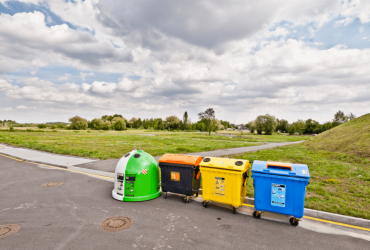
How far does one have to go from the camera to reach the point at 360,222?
4.14 meters

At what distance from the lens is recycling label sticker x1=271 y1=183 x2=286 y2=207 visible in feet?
14.1

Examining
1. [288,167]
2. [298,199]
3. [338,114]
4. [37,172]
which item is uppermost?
[338,114]

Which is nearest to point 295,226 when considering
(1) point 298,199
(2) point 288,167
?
(1) point 298,199

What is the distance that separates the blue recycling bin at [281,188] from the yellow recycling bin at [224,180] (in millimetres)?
366

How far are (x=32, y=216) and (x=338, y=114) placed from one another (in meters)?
108

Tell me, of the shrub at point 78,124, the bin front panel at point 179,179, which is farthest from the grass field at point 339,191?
the shrub at point 78,124

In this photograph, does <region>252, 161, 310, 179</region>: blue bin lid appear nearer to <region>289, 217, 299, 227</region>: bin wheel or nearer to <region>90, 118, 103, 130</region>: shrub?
<region>289, 217, 299, 227</region>: bin wheel

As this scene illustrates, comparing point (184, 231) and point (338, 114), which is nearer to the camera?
point (184, 231)

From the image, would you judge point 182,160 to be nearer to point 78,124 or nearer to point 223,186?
point 223,186

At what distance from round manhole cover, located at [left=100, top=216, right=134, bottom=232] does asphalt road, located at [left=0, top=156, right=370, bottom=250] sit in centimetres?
11

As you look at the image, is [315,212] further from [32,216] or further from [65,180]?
[65,180]

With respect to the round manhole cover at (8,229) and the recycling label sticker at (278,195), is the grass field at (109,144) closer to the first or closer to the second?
the round manhole cover at (8,229)

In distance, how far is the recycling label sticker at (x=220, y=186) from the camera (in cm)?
487

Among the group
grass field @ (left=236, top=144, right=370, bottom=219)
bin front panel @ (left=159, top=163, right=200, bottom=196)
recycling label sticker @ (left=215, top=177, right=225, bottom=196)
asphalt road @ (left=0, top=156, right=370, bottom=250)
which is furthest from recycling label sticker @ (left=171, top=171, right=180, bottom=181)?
grass field @ (left=236, top=144, right=370, bottom=219)
